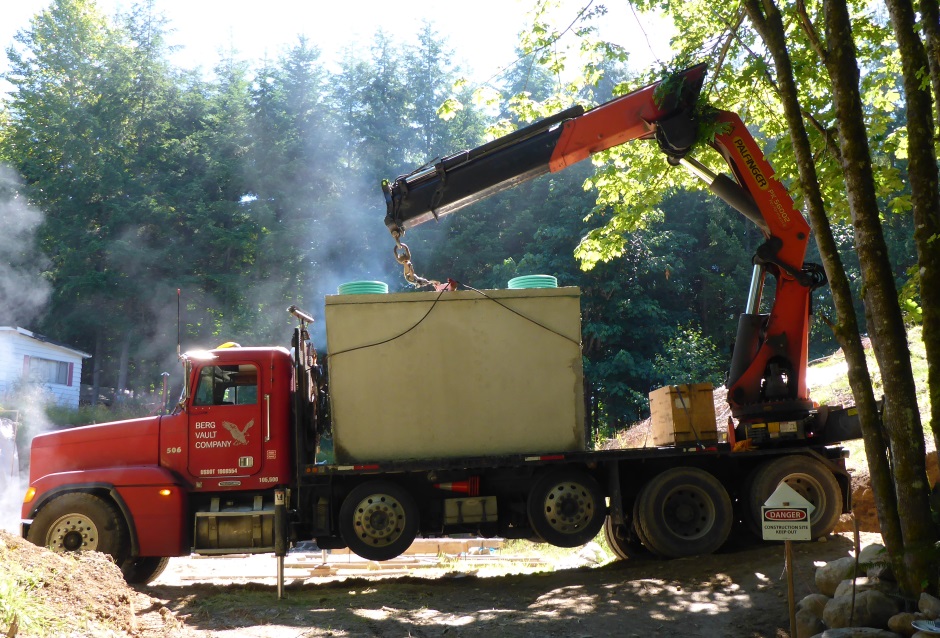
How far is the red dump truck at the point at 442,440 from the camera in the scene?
10133 millimetres

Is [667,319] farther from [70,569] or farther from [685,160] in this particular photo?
[70,569]

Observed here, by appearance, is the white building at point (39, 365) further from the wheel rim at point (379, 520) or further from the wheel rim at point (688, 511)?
the wheel rim at point (688, 511)

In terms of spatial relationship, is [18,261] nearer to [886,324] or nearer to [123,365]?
[123,365]

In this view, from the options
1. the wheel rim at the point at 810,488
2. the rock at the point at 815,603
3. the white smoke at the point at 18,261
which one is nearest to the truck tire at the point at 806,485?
the wheel rim at the point at 810,488

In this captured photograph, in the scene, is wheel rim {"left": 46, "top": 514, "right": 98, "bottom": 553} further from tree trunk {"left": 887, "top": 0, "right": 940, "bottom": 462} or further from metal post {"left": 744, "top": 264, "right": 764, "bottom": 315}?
tree trunk {"left": 887, "top": 0, "right": 940, "bottom": 462}

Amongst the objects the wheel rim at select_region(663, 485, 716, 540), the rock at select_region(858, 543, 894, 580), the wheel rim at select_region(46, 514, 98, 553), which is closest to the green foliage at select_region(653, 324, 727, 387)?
the wheel rim at select_region(663, 485, 716, 540)

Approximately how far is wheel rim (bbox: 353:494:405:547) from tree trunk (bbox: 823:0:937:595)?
17.5 feet

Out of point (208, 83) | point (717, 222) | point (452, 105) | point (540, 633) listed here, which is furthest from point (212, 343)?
point (540, 633)

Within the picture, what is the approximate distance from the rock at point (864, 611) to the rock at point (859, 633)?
12.7 inches

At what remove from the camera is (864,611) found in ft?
21.8

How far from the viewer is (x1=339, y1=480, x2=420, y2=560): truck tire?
10125 millimetres

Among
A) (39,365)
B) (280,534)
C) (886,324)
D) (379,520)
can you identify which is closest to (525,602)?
(379,520)

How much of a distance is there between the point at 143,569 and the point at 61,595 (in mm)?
4514

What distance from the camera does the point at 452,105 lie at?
45.3 feet
